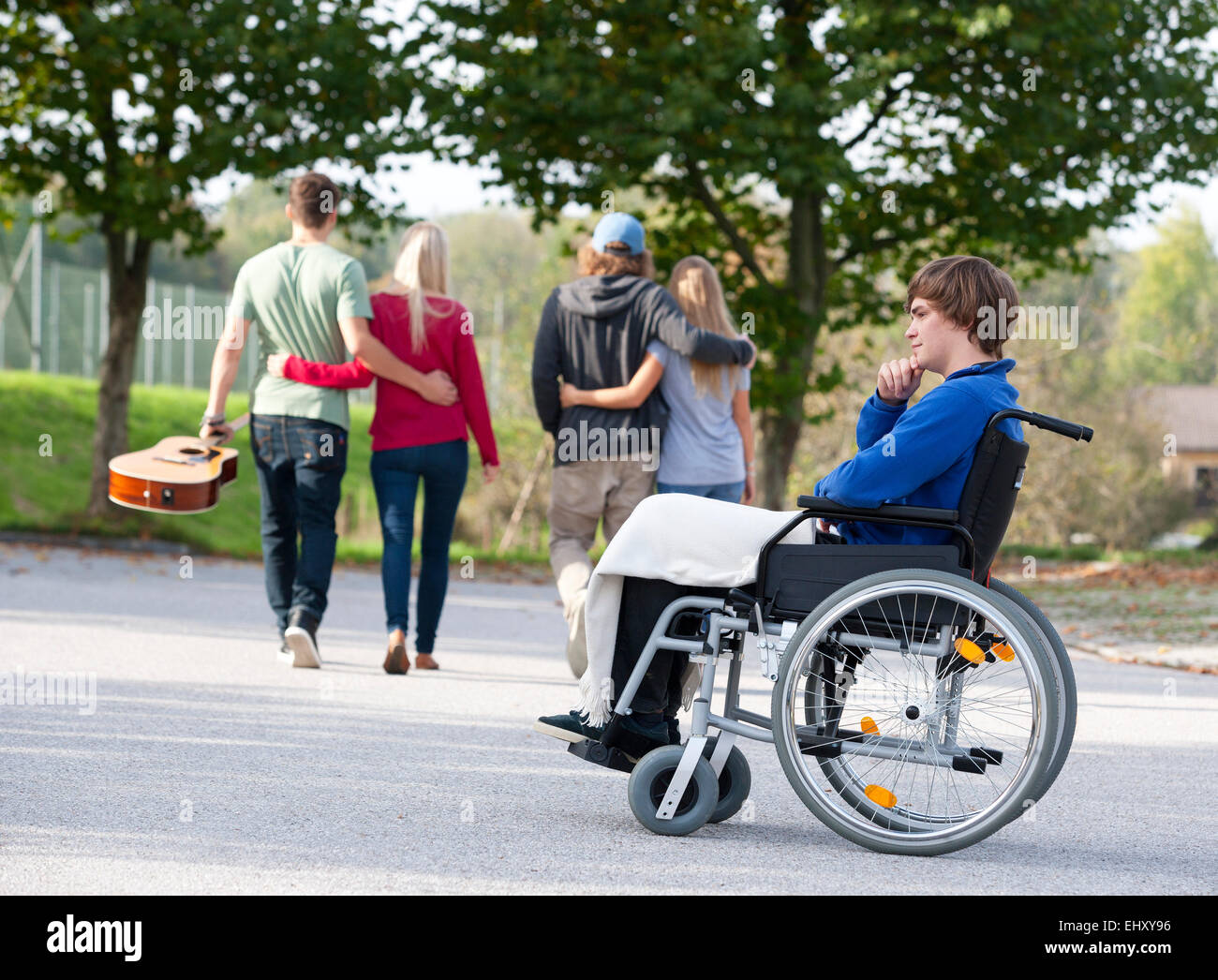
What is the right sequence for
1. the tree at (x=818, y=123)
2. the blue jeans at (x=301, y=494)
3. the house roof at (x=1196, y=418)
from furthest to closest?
1. the house roof at (x=1196, y=418)
2. the tree at (x=818, y=123)
3. the blue jeans at (x=301, y=494)

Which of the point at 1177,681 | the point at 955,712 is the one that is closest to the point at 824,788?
the point at 955,712

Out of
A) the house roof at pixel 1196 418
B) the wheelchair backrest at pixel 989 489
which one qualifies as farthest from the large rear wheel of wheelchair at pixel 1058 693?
the house roof at pixel 1196 418

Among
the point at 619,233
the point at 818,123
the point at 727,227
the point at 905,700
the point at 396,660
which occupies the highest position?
the point at 818,123

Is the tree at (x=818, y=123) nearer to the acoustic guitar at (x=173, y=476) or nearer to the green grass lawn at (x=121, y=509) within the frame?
the green grass lawn at (x=121, y=509)

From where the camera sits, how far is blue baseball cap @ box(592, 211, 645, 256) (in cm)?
610

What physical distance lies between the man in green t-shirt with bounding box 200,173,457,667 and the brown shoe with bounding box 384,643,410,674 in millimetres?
385

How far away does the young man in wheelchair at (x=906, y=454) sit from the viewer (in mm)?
3715

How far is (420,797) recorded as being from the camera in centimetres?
423

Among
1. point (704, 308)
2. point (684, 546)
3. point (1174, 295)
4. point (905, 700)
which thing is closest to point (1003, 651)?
point (905, 700)

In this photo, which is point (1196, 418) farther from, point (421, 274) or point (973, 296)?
point (973, 296)

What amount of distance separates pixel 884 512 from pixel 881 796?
754mm

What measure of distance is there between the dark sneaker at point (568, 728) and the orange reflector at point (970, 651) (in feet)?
3.48

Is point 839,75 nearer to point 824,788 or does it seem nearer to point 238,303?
point 238,303
